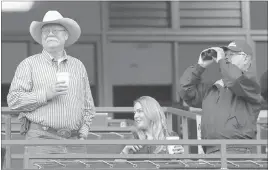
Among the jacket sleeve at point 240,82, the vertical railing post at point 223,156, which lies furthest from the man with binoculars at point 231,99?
the vertical railing post at point 223,156

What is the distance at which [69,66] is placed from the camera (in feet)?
25.4

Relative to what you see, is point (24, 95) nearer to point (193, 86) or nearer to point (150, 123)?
point (150, 123)

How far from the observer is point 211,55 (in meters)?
7.79

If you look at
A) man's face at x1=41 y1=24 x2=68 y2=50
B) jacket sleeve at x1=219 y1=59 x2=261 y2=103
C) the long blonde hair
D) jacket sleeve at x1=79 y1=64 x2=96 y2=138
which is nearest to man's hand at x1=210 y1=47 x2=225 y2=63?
jacket sleeve at x1=219 y1=59 x2=261 y2=103

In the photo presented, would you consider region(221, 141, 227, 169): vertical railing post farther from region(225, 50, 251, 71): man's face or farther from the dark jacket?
region(225, 50, 251, 71): man's face

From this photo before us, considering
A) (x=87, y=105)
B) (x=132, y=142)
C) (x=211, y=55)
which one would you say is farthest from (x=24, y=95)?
(x=211, y=55)

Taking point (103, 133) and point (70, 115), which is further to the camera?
point (103, 133)

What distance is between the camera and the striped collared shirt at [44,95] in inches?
293

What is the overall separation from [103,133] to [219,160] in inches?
Answer: 87.6

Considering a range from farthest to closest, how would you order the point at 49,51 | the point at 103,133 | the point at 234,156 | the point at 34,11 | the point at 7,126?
the point at 34,11 → the point at 103,133 → the point at 7,126 → the point at 49,51 → the point at 234,156

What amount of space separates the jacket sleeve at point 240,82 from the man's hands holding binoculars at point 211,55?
0.17m

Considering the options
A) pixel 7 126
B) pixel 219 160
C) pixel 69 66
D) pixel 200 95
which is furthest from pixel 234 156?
pixel 7 126

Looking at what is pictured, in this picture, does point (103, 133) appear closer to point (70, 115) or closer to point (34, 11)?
point (70, 115)

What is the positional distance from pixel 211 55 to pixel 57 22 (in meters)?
1.27
